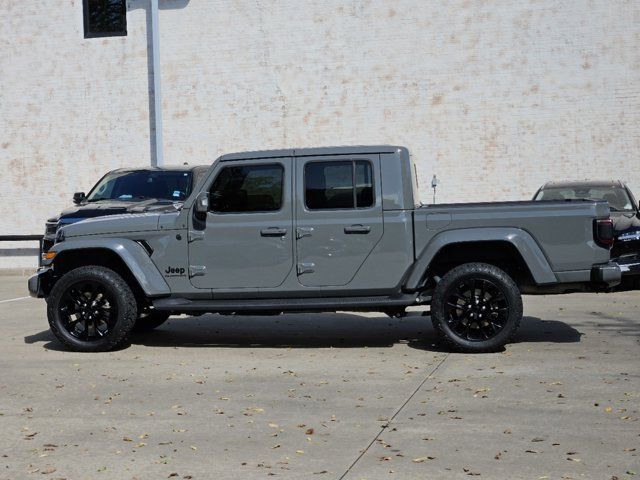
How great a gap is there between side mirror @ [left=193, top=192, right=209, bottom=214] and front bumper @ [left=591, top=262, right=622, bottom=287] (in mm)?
3688

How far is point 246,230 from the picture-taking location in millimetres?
9867

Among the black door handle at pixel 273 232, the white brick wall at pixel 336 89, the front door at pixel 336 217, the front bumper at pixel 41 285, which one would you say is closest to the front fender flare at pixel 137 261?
the front bumper at pixel 41 285

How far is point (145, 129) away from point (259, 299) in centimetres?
1453

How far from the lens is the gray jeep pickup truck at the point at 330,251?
372 inches

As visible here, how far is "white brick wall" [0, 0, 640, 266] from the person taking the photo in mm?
21328

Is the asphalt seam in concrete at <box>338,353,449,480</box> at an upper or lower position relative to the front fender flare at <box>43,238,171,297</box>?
lower

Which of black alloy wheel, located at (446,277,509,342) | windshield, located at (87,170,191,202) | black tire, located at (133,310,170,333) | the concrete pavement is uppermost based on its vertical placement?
windshield, located at (87,170,191,202)

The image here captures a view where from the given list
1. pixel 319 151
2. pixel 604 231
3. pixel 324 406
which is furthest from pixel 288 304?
pixel 604 231

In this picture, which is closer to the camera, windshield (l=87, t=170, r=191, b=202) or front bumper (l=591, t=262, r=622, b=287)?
front bumper (l=591, t=262, r=622, b=287)

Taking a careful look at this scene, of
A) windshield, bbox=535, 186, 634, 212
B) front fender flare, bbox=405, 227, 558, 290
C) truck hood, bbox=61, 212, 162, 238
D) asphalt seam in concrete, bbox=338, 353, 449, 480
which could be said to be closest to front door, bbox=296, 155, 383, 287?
front fender flare, bbox=405, 227, 558, 290

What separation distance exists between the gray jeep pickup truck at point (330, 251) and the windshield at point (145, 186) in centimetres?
425

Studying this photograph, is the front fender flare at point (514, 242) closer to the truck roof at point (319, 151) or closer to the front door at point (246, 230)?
the truck roof at point (319, 151)

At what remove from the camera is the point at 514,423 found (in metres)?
6.74

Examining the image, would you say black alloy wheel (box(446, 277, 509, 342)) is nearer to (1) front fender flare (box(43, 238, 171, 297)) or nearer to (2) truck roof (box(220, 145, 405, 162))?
(2) truck roof (box(220, 145, 405, 162))
